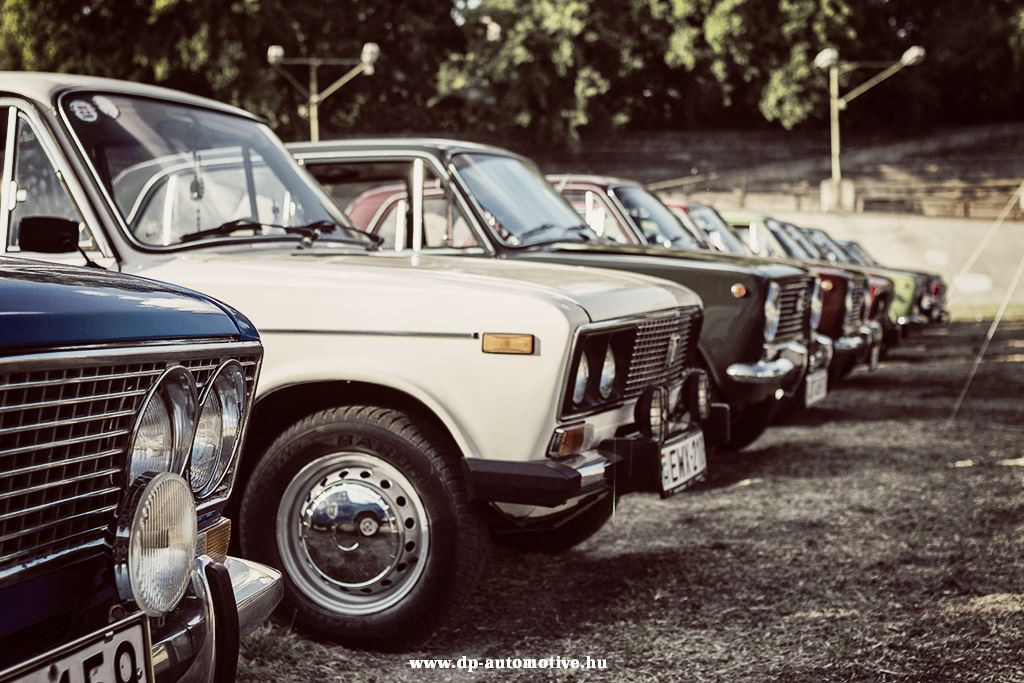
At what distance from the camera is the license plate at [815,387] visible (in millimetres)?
8461

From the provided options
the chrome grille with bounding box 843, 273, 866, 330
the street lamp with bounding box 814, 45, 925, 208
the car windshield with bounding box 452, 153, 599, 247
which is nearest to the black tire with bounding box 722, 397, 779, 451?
the car windshield with bounding box 452, 153, 599, 247

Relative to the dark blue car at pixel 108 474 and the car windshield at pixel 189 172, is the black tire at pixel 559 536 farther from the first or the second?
the dark blue car at pixel 108 474

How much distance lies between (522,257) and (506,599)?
193cm

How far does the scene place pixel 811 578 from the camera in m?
5.33

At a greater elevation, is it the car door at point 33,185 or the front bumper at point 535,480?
the car door at point 33,185

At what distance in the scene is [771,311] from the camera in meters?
7.34

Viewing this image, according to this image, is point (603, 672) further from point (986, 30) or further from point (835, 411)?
point (986, 30)

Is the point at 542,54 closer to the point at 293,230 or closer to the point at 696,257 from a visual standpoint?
the point at 696,257

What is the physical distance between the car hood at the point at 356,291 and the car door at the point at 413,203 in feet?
6.72

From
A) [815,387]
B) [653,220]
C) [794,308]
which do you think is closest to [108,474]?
[794,308]

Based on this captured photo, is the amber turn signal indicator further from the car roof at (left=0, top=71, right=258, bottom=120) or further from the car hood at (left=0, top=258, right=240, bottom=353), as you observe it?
the car roof at (left=0, top=71, right=258, bottom=120)

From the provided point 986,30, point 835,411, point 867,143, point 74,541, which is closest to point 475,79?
point 867,143

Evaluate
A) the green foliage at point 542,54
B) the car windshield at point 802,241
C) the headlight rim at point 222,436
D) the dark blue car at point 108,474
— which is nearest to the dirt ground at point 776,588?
the headlight rim at point 222,436

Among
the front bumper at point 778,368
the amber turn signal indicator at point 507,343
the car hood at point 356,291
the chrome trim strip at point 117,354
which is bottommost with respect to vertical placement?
the front bumper at point 778,368
